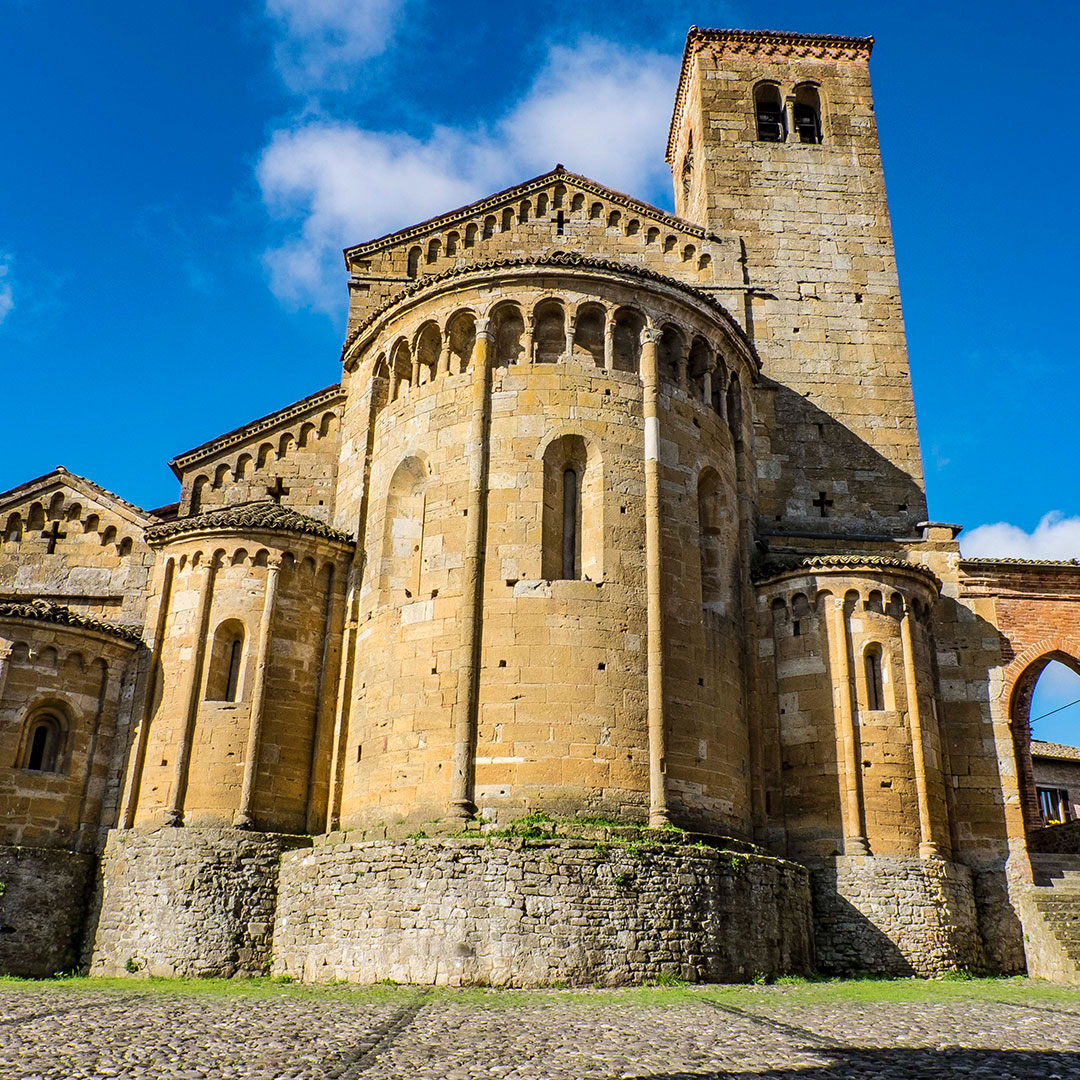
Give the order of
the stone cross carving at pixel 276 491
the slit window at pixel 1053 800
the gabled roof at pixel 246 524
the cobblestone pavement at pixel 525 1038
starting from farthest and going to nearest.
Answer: the slit window at pixel 1053 800 < the stone cross carving at pixel 276 491 < the gabled roof at pixel 246 524 < the cobblestone pavement at pixel 525 1038

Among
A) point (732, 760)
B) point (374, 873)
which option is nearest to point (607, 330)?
point (732, 760)

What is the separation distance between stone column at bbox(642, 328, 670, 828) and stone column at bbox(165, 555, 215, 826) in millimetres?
7568

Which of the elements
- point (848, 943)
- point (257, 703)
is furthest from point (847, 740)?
point (257, 703)

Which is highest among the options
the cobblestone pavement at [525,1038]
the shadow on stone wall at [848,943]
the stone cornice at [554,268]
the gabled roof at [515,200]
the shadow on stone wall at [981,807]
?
the gabled roof at [515,200]

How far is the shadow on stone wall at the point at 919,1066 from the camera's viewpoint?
7344mm

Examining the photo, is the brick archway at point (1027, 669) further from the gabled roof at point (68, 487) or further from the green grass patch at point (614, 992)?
the gabled roof at point (68, 487)

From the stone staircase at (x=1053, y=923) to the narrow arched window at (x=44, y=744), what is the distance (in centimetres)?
1682

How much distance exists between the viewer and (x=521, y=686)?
1527 centimetres

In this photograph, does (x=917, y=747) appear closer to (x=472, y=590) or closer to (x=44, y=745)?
(x=472, y=590)

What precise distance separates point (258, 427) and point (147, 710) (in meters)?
6.36

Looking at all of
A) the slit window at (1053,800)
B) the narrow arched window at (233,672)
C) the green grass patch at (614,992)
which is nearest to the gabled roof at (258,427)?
the narrow arched window at (233,672)

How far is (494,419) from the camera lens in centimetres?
1712

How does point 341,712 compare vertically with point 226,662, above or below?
below

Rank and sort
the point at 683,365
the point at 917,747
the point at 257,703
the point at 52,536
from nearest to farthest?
the point at 257,703, the point at 917,747, the point at 683,365, the point at 52,536
